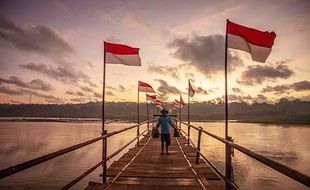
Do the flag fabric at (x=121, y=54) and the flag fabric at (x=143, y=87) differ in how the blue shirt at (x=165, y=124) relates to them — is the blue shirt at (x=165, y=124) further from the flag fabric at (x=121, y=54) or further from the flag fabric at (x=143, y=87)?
the flag fabric at (x=143, y=87)

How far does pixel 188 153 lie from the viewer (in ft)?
41.8

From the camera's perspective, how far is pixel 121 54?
10000mm

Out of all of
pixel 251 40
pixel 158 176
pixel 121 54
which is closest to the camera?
pixel 251 40

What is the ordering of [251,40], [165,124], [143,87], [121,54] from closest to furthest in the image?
[251,40]
[121,54]
[165,124]
[143,87]

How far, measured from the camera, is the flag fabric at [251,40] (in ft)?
23.4

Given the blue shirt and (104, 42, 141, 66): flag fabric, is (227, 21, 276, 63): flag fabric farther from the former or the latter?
the blue shirt

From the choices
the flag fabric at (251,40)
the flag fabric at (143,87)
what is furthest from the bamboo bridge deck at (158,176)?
the flag fabric at (143,87)

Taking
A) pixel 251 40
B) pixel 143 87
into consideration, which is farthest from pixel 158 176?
pixel 143 87

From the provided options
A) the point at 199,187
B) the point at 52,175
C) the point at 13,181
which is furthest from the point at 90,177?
the point at 199,187

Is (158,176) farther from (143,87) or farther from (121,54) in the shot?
(143,87)

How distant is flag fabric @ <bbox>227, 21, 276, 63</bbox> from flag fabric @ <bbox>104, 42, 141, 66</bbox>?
4107mm

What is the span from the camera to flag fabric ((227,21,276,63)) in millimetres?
7145

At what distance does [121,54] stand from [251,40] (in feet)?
15.2

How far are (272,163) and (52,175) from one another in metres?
30.4
